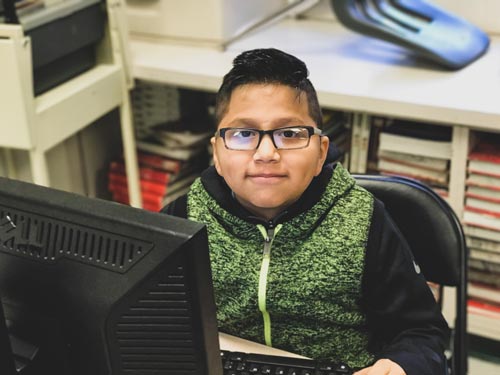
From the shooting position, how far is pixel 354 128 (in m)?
2.03

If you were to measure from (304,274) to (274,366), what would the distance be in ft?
0.52

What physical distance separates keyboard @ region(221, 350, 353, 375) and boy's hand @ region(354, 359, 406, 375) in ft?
0.07

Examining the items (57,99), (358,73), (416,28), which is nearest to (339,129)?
(358,73)

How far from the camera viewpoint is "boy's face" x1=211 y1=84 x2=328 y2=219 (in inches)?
39.9

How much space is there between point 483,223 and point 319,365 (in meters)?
1.02

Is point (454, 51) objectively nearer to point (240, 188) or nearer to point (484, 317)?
point (484, 317)

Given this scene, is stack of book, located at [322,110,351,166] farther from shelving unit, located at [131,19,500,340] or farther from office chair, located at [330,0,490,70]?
office chair, located at [330,0,490,70]

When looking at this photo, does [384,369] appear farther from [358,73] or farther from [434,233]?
[358,73]

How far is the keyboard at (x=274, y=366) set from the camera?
1003 mm

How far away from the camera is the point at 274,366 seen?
3.35 feet

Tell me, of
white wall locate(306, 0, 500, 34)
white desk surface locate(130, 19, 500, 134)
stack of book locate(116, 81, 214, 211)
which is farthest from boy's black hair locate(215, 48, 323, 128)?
white wall locate(306, 0, 500, 34)

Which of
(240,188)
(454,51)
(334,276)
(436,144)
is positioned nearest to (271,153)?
(240,188)

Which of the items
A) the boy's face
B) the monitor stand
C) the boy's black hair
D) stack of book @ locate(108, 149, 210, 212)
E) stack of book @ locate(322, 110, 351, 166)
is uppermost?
the boy's black hair

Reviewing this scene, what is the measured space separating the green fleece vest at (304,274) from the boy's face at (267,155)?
0.06 metres
